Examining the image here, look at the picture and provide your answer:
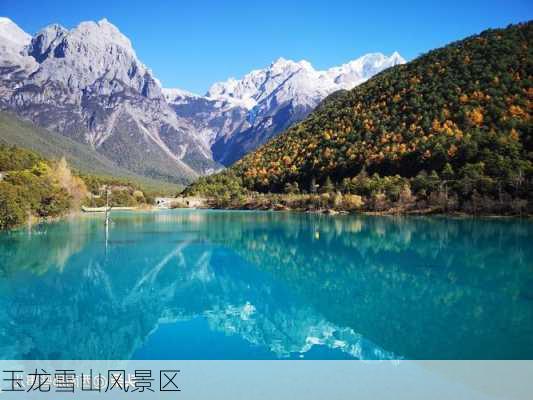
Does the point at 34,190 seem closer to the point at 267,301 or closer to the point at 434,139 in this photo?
the point at 267,301

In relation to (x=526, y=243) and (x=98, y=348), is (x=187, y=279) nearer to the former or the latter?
(x=98, y=348)

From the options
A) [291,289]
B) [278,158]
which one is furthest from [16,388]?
[278,158]

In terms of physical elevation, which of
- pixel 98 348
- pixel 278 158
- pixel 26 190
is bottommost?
pixel 98 348

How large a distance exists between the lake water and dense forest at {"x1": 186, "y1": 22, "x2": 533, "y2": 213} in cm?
3194

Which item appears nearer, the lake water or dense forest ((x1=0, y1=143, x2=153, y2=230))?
the lake water

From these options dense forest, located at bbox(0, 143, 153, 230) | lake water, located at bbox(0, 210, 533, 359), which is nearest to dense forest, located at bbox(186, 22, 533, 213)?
lake water, located at bbox(0, 210, 533, 359)

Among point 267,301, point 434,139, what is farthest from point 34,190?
point 434,139

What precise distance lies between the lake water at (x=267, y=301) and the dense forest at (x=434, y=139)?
105ft

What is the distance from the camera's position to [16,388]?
9.32 metres

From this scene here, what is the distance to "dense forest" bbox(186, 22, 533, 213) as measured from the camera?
A: 62.6 metres

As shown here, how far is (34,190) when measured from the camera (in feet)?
164

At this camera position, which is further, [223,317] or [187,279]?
[187,279]

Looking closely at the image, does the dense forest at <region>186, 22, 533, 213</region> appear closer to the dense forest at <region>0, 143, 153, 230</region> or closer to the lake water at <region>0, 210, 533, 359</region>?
the lake water at <region>0, 210, 533, 359</region>

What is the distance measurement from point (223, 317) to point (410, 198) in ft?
191
